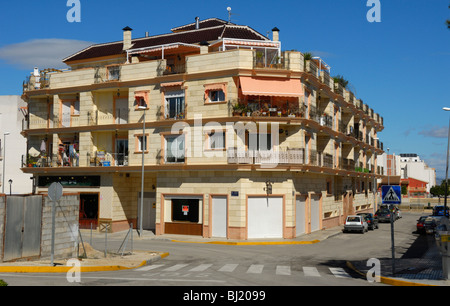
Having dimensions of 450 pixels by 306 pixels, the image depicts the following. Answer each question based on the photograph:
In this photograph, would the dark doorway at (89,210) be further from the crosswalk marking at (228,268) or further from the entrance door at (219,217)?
the crosswalk marking at (228,268)

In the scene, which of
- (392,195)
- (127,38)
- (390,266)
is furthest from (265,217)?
(127,38)

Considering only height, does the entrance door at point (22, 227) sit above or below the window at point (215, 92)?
below

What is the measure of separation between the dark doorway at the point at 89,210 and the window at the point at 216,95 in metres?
13.7

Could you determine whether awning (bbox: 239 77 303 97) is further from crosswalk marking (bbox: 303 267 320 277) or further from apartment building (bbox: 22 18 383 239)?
crosswalk marking (bbox: 303 267 320 277)

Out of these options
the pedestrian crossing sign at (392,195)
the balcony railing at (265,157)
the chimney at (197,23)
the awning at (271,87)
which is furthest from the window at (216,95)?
the pedestrian crossing sign at (392,195)

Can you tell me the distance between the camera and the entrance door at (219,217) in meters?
36.9

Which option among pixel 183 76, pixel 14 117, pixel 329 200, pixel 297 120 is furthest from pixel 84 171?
pixel 14 117

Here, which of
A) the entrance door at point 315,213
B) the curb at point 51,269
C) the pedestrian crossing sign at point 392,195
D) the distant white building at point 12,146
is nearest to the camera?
the curb at point 51,269

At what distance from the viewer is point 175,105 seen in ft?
130

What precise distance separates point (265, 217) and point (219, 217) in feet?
11.3

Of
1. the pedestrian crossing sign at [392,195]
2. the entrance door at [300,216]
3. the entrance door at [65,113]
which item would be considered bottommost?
the entrance door at [300,216]

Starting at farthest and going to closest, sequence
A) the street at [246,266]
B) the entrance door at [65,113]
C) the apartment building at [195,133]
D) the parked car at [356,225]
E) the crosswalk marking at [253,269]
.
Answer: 1. the entrance door at [65,113]
2. the parked car at [356,225]
3. the apartment building at [195,133]
4. the crosswalk marking at [253,269]
5. the street at [246,266]

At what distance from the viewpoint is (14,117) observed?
214 ft
